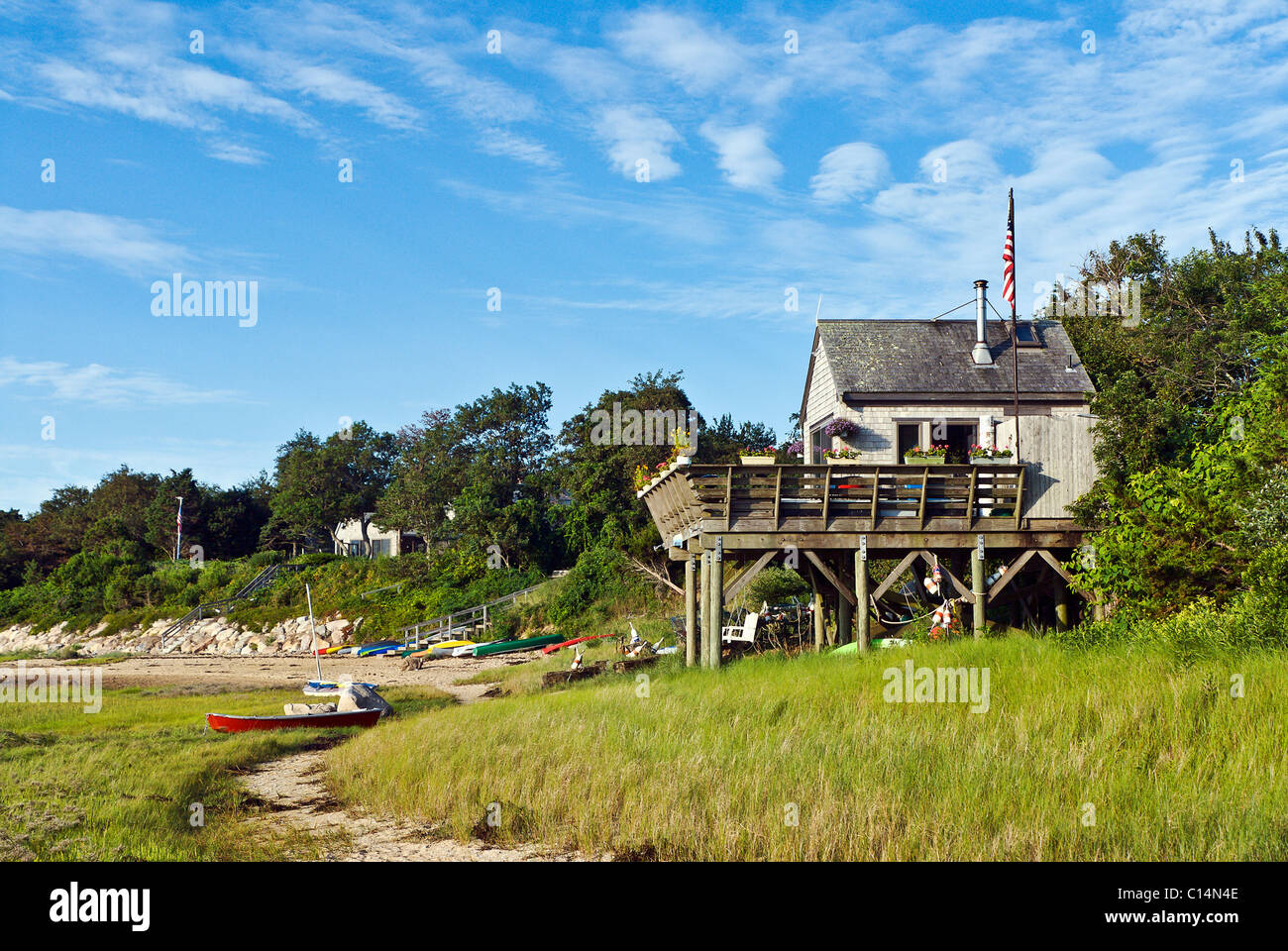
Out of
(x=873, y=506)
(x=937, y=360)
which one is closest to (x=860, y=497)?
(x=873, y=506)

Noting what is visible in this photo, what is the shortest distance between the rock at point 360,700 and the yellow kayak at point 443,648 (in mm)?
16822

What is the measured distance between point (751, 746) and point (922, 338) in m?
15.7

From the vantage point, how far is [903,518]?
1891 centimetres

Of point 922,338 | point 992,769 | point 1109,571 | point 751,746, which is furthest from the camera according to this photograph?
point 922,338

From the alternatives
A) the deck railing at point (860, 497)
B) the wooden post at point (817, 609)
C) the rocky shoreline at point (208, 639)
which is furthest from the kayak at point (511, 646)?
the deck railing at point (860, 497)

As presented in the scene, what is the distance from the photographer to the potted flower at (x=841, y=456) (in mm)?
20703

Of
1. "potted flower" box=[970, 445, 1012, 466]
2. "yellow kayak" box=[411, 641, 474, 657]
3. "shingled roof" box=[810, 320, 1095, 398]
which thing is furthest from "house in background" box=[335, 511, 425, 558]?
"potted flower" box=[970, 445, 1012, 466]

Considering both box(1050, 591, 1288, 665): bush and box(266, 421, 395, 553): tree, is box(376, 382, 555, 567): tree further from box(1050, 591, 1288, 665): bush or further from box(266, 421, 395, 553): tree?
box(1050, 591, 1288, 665): bush

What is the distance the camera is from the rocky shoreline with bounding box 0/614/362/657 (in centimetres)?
4647

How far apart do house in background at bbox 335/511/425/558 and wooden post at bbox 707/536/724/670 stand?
146 feet

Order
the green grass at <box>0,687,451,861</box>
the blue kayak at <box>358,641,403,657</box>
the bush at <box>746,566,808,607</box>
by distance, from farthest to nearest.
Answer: the blue kayak at <box>358,641,403,657</box> → the bush at <box>746,566,808,607</box> → the green grass at <box>0,687,451,861</box>

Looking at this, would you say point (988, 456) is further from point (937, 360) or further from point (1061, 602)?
point (937, 360)
